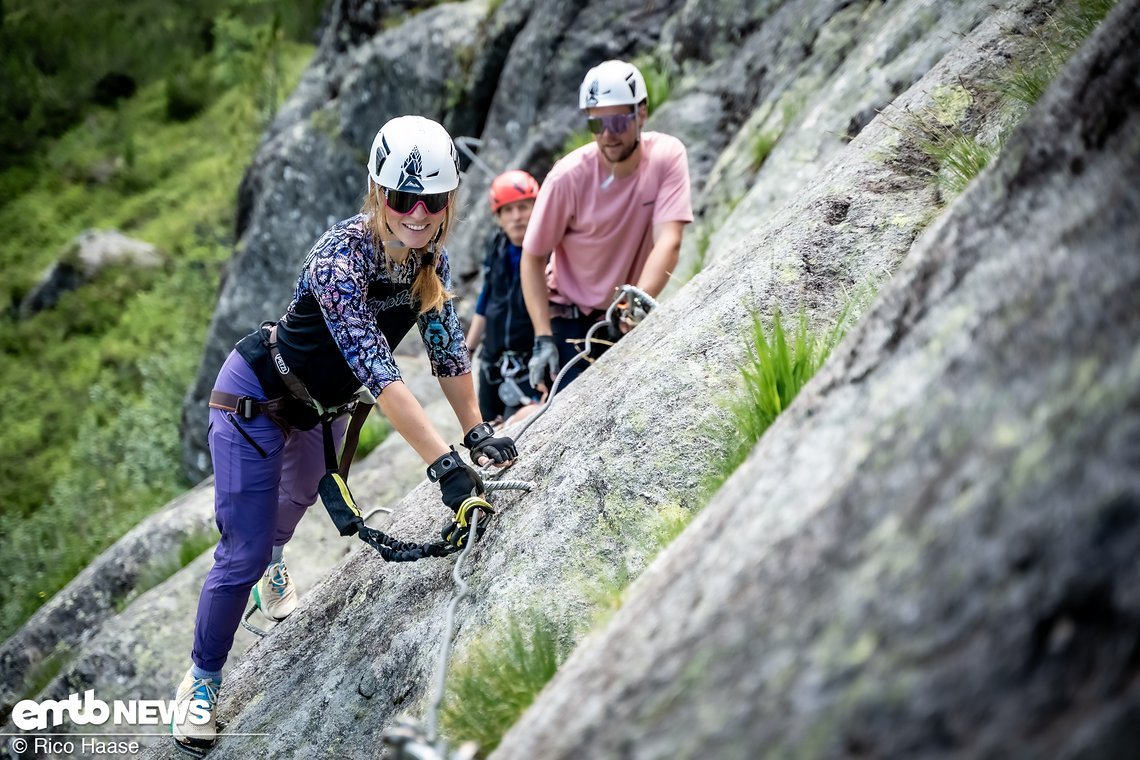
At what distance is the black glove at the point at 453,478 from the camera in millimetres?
3512

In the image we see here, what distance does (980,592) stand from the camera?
1.44 m

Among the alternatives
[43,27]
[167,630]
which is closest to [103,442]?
[167,630]

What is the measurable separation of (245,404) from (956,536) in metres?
3.34

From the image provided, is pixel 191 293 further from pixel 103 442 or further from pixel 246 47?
pixel 246 47

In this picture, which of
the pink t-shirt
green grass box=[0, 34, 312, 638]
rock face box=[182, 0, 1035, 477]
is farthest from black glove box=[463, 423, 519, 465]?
green grass box=[0, 34, 312, 638]

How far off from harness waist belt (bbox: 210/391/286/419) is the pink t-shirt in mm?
2148

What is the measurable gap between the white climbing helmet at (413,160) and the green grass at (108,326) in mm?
9681

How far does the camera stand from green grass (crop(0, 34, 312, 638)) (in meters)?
13.5

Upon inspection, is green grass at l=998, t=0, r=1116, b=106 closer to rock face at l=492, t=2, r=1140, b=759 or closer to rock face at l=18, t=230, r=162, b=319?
rock face at l=492, t=2, r=1140, b=759

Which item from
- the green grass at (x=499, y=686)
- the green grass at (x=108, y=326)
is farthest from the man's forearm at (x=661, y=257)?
the green grass at (x=108, y=326)

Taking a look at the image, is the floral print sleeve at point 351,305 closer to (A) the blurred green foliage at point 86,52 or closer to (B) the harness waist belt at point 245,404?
(B) the harness waist belt at point 245,404

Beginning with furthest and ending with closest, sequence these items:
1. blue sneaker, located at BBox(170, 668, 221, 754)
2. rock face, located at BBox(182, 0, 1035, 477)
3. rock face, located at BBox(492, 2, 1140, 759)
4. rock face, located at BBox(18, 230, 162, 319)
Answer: rock face, located at BBox(18, 230, 162, 319) → rock face, located at BBox(182, 0, 1035, 477) → blue sneaker, located at BBox(170, 668, 221, 754) → rock face, located at BBox(492, 2, 1140, 759)

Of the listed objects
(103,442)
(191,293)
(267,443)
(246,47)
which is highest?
(246,47)

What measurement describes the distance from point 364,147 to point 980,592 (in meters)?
13.2
